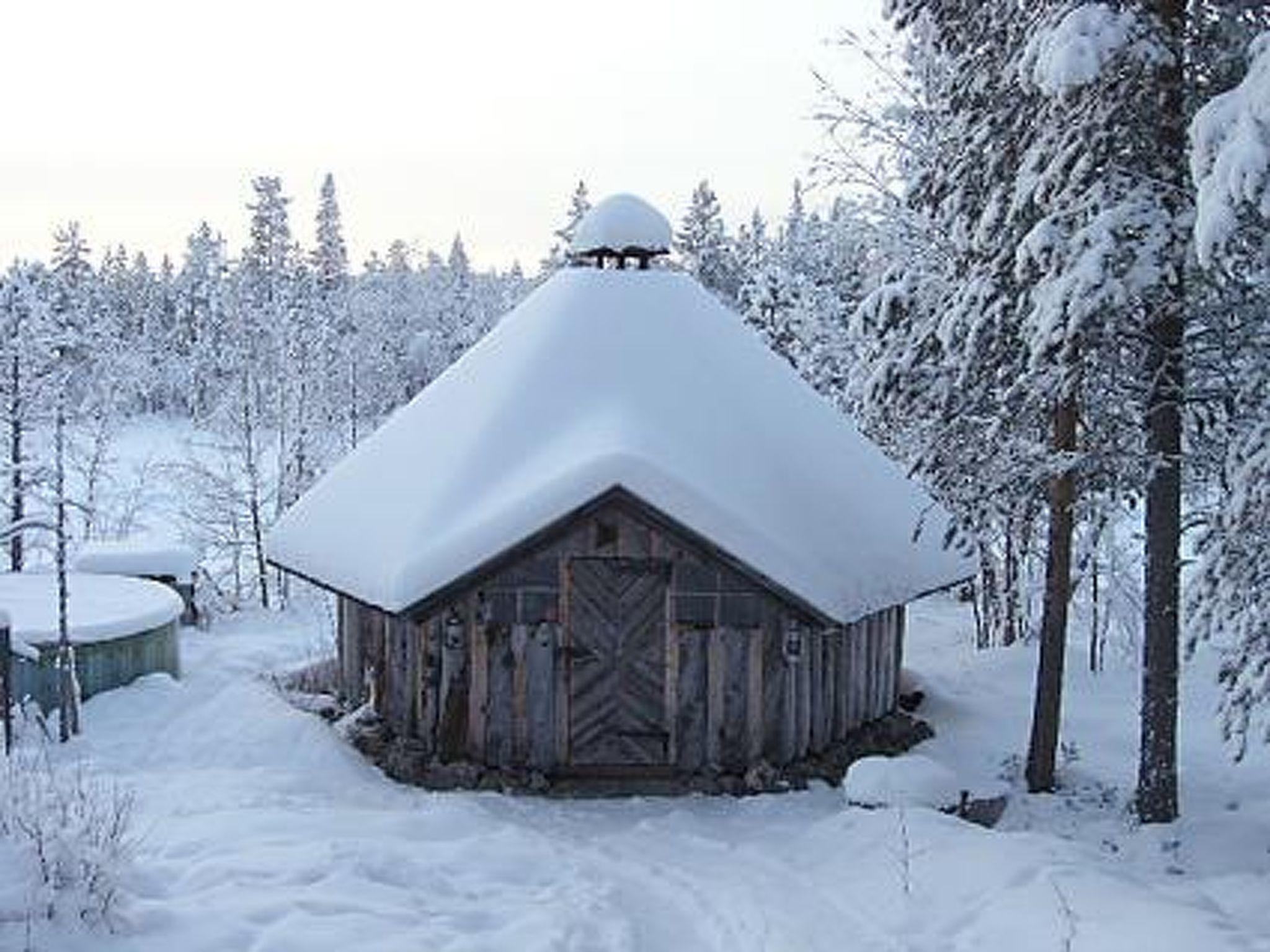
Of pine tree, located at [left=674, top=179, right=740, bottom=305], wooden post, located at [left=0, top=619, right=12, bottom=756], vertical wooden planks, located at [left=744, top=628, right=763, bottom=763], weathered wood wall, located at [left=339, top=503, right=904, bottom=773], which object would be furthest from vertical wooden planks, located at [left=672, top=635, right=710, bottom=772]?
pine tree, located at [left=674, top=179, right=740, bottom=305]

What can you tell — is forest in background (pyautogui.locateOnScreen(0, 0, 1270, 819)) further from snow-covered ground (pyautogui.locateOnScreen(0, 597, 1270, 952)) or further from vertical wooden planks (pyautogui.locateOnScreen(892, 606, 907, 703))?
vertical wooden planks (pyautogui.locateOnScreen(892, 606, 907, 703))

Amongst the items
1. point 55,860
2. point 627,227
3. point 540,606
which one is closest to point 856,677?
point 540,606

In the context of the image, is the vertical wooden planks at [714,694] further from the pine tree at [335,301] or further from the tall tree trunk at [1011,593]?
the pine tree at [335,301]

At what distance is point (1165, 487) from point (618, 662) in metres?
5.82

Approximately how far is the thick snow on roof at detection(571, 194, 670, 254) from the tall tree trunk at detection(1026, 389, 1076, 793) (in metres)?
6.24

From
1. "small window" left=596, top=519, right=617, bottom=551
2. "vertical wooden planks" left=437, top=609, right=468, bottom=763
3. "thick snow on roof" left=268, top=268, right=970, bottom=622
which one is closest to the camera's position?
"thick snow on roof" left=268, top=268, right=970, bottom=622

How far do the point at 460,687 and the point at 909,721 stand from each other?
227 inches

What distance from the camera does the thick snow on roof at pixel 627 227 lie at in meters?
17.6

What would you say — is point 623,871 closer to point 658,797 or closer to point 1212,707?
point 658,797

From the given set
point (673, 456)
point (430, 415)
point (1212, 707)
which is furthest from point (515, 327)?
point (1212, 707)

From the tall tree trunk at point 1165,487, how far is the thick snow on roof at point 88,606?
13.2 m

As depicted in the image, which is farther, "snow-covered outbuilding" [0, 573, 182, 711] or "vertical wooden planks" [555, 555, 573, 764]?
"snow-covered outbuilding" [0, 573, 182, 711]

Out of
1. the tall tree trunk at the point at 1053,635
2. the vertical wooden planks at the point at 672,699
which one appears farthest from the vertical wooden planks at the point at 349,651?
the tall tree trunk at the point at 1053,635

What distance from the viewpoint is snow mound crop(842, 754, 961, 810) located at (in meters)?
11.8
